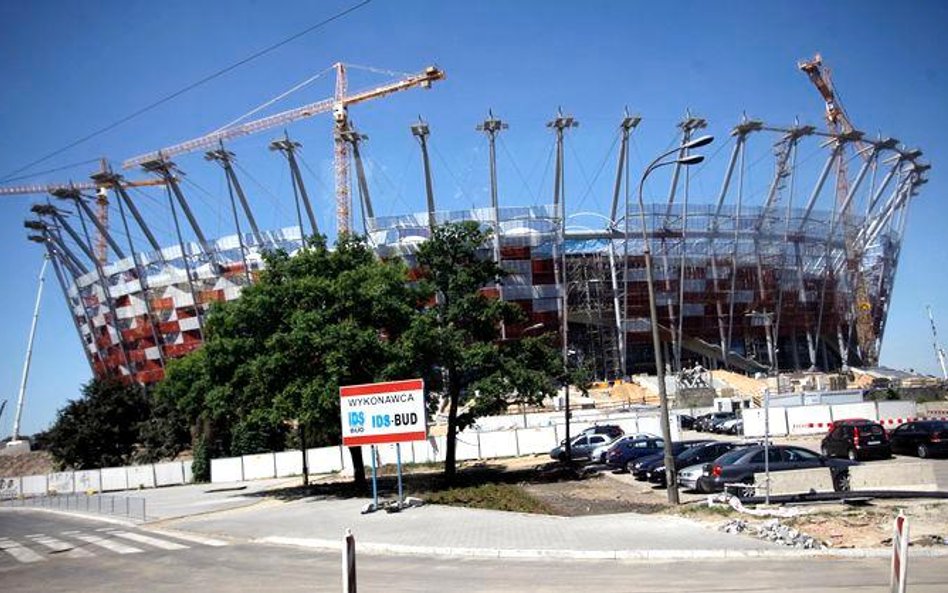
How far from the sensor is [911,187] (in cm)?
10662

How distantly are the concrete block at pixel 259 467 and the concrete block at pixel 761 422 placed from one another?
91.4 ft

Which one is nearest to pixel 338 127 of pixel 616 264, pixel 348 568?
pixel 616 264

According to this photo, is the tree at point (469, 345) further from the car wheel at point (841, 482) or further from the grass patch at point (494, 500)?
the car wheel at point (841, 482)

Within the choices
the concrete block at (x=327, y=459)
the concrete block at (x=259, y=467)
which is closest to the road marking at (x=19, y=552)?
the concrete block at (x=327, y=459)

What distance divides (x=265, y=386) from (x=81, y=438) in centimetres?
4025

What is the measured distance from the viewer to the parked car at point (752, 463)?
66.3 feet

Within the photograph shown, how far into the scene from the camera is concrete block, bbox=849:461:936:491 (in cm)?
1789

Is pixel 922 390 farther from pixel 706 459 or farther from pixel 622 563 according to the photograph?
pixel 622 563

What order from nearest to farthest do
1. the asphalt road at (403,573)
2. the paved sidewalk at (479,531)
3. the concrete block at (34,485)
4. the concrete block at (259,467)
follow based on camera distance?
1. the asphalt road at (403,573)
2. the paved sidewalk at (479,531)
3. the concrete block at (259,467)
4. the concrete block at (34,485)

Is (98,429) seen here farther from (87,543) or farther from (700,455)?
(700,455)

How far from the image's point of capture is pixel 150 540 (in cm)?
1998

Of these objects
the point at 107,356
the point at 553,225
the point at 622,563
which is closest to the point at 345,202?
the point at 553,225

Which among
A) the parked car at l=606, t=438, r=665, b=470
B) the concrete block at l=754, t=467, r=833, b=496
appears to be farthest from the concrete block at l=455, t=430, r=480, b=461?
the concrete block at l=754, t=467, r=833, b=496

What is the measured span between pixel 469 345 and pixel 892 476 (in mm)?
16607
